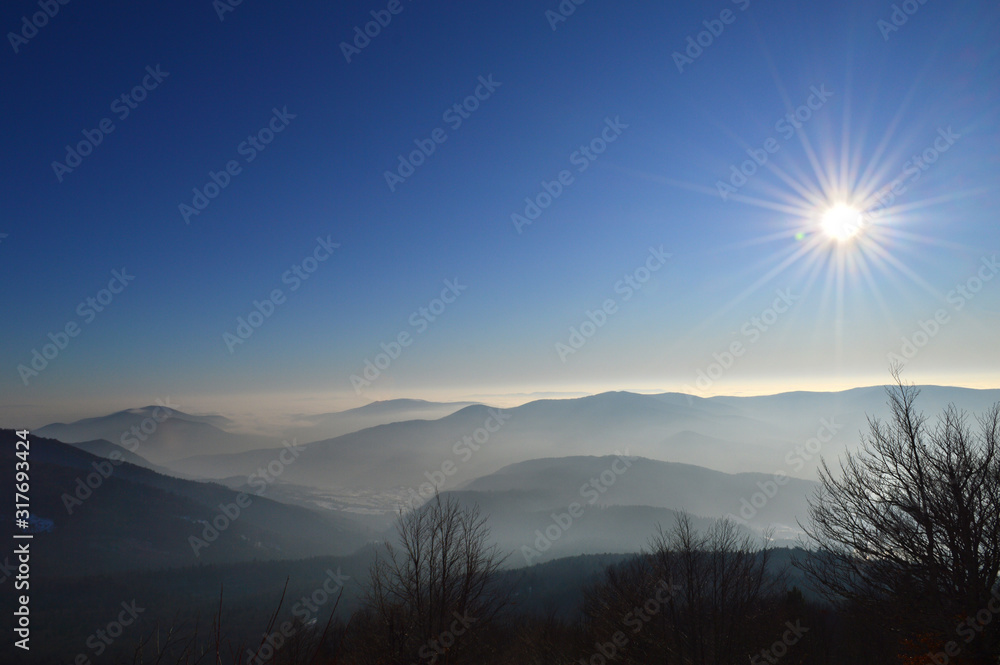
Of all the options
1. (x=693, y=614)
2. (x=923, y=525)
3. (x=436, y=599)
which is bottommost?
(x=693, y=614)

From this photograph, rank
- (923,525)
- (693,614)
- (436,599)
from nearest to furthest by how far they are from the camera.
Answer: (923,525) → (436,599) → (693,614)

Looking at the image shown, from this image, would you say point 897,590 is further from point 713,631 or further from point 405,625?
point 405,625

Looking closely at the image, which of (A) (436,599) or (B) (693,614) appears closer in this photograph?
(A) (436,599)

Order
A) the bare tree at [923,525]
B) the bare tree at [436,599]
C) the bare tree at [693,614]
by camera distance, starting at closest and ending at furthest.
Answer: the bare tree at [923,525]
the bare tree at [436,599]
the bare tree at [693,614]

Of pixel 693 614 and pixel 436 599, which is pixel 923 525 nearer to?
pixel 693 614

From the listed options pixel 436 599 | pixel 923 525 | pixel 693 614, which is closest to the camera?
pixel 923 525

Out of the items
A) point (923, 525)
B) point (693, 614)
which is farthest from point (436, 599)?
point (923, 525)

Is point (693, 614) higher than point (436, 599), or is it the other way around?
point (436, 599)

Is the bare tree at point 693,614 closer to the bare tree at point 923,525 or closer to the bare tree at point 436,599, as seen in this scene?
the bare tree at point 923,525

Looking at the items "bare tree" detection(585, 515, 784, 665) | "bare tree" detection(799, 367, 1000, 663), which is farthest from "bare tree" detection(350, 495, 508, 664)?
"bare tree" detection(799, 367, 1000, 663)

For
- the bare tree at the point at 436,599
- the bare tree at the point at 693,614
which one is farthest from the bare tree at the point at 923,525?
the bare tree at the point at 436,599
